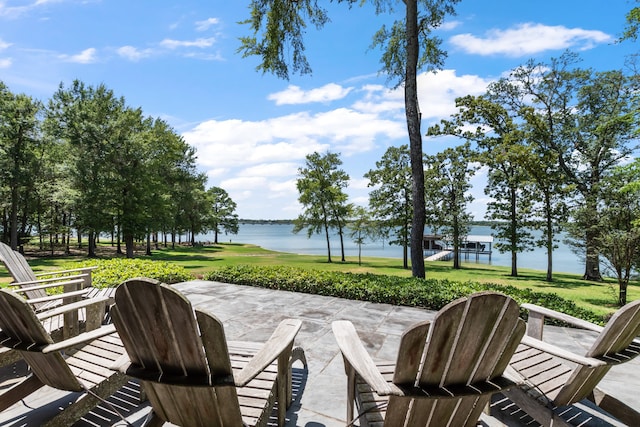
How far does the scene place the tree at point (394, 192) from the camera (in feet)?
69.8

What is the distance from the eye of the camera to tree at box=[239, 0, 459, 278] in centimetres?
876

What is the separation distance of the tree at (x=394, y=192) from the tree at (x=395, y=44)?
35.0ft

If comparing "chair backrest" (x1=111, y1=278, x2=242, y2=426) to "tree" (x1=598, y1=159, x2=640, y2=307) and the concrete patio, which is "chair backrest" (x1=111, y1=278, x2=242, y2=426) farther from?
"tree" (x1=598, y1=159, x2=640, y2=307)

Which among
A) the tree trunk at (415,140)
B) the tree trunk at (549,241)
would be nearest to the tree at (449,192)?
the tree trunk at (549,241)

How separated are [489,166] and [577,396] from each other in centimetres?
1812

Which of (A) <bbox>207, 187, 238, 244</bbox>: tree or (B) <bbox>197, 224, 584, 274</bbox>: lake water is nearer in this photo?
(B) <bbox>197, 224, 584, 274</bbox>: lake water

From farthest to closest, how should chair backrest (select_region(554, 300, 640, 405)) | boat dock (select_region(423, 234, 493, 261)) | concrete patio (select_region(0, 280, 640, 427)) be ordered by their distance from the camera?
boat dock (select_region(423, 234, 493, 261)), concrete patio (select_region(0, 280, 640, 427)), chair backrest (select_region(554, 300, 640, 405))

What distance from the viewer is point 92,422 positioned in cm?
235

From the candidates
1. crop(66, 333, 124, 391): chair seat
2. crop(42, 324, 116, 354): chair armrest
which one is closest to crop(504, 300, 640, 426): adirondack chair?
crop(42, 324, 116, 354): chair armrest

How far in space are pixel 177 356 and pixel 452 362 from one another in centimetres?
123

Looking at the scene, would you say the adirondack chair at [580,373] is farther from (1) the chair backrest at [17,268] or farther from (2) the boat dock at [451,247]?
(2) the boat dock at [451,247]

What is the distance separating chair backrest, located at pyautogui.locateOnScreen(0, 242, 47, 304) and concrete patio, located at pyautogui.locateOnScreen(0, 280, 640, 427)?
999 millimetres

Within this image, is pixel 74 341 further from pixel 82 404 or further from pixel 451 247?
pixel 451 247

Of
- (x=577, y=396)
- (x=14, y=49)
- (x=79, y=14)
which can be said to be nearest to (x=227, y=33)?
(x=79, y=14)
